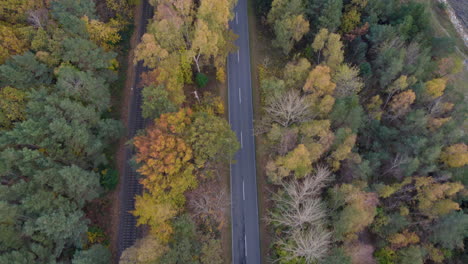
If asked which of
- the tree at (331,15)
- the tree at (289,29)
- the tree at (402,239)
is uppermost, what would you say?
the tree at (331,15)

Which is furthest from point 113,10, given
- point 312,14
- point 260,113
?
point 312,14

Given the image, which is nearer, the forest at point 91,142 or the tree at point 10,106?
the forest at point 91,142

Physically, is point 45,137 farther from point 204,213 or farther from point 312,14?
point 312,14

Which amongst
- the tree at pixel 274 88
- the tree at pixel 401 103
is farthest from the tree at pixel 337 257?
the tree at pixel 401 103

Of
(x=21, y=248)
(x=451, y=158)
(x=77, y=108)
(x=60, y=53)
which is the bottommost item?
(x=21, y=248)

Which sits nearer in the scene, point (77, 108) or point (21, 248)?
point (21, 248)

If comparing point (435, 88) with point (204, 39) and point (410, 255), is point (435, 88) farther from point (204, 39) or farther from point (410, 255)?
point (204, 39)

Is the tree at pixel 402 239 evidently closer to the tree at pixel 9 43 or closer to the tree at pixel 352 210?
the tree at pixel 352 210
